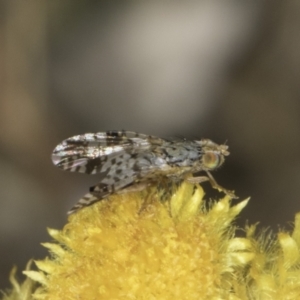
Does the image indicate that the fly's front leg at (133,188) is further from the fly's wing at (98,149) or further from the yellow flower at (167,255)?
the fly's wing at (98,149)

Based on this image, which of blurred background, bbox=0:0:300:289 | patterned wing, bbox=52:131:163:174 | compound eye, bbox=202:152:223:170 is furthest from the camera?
blurred background, bbox=0:0:300:289

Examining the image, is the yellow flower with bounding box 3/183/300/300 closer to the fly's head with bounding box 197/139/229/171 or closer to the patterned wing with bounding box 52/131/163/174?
the fly's head with bounding box 197/139/229/171

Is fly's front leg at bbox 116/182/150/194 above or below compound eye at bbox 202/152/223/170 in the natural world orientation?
below

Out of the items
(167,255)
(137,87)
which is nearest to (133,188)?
(167,255)

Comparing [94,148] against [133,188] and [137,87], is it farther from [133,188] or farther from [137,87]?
[137,87]

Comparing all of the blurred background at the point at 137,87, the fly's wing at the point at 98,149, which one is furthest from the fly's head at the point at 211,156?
the blurred background at the point at 137,87

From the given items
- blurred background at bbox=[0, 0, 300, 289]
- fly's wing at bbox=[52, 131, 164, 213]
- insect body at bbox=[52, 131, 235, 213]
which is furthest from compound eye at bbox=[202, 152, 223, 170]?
blurred background at bbox=[0, 0, 300, 289]

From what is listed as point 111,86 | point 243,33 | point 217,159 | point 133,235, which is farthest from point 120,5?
point 133,235
